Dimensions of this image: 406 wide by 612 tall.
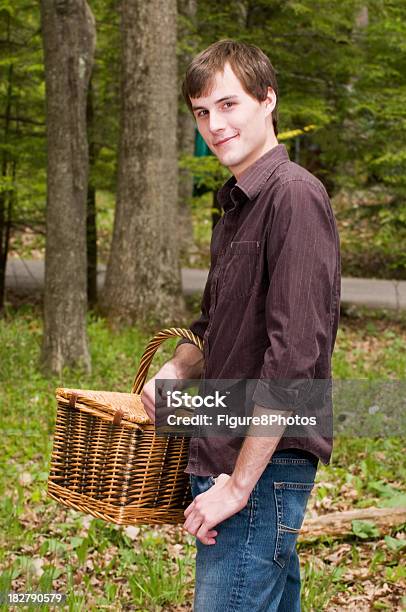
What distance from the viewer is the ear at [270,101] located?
8.39ft

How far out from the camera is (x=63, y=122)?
8.83 m

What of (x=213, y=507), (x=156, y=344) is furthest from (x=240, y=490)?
(x=156, y=344)

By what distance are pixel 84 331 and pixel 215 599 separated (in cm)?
704

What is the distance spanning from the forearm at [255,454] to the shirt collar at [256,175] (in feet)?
1.86

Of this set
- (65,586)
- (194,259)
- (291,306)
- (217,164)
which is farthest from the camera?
(194,259)

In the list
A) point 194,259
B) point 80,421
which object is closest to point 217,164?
point 194,259

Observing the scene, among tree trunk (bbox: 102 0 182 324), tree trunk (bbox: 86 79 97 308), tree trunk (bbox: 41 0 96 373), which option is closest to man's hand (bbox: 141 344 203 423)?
tree trunk (bbox: 41 0 96 373)

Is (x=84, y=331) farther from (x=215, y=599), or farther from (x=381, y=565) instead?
(x=215, y=599)

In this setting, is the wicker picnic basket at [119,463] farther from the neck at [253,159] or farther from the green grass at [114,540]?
the green grass at [114,540]

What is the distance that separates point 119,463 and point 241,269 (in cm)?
69

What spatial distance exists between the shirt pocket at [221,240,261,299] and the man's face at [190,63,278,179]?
10.0 inches

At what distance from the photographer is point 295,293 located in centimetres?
226

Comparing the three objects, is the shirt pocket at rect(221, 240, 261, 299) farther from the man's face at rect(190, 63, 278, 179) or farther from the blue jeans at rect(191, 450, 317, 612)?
the blue jeans at rect(191, 450, 317, 612)

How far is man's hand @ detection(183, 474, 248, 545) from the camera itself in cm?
233
